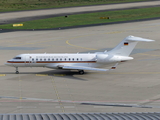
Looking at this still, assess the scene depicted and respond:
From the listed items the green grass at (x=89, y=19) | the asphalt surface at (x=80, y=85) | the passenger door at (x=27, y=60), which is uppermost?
the green grass at (x=89, y=19)

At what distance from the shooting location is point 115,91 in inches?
1535

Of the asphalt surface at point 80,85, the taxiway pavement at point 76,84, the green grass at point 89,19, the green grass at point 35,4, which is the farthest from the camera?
the green grass at point 35,4

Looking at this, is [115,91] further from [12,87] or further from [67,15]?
[67,15]

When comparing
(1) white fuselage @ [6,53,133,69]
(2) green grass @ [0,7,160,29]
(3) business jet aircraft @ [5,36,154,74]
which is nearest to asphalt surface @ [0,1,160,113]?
(3) business jet aircraft @ [5,36,154,74]

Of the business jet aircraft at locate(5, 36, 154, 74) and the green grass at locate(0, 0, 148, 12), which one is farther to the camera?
the green grass at locate(0, 0, 148, 12)

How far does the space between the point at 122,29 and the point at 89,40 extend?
16.9m

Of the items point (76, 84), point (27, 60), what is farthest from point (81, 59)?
point (27, 60)

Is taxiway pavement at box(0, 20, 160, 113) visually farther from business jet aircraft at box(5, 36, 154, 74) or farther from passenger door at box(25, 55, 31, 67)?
passenger door at box(25, 55, 31, 67)

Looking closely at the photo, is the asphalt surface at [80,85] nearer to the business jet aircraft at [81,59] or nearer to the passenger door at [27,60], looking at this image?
the business jet aircraft at [81,59]

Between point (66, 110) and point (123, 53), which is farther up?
point (123, 53)

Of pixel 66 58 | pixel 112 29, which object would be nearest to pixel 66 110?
pixel 66 58

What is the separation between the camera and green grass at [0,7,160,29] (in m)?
98.5

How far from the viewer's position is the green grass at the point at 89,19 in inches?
3879

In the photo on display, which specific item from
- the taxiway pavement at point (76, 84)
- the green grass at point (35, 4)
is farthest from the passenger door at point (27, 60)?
the green grass at point (35, 4)
